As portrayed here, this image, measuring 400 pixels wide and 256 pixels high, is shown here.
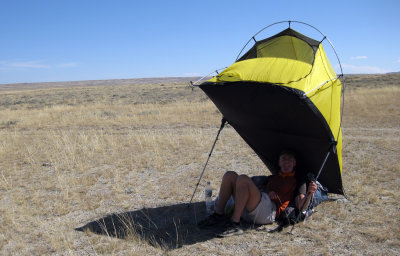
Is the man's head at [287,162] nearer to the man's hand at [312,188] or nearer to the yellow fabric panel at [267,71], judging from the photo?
the man's hand at [312,188]

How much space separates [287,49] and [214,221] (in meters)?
2.83

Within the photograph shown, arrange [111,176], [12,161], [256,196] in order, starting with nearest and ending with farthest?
[256,196], [111,176], [12,161]

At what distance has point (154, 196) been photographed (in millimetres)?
5938

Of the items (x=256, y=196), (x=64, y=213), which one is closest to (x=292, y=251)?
(x=256, y=196)

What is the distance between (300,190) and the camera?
4.59 m

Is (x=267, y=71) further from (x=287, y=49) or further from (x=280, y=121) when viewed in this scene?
(x=287, y=49)

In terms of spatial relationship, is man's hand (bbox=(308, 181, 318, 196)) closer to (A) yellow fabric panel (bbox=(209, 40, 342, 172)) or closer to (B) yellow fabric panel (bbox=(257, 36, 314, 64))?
(A) yellow fabric panel (bbox=(209, 40, 342, 172))

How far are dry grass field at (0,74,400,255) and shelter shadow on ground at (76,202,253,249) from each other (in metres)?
0.02

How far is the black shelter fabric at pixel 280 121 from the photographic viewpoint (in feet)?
13.9

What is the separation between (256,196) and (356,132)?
27.1ft

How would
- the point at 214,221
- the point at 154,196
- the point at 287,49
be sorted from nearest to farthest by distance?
the point at 214,221, the point at 287,49, the point at 154,196

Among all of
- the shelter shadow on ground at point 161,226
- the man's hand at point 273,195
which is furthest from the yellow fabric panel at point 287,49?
the shelter shadow on ground at point 161,226

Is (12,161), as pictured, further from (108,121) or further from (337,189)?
(337,189)

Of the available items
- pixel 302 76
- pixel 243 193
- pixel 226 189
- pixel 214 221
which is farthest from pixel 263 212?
pixel 302 76
